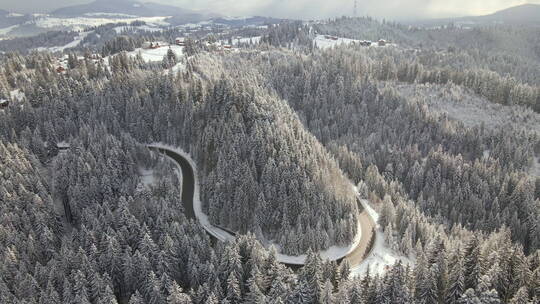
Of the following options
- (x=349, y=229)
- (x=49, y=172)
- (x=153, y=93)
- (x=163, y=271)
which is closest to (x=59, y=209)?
(x=49, y=172)

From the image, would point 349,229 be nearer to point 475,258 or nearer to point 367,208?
point 367,208

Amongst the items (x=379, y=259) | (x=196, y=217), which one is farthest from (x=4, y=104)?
(x=379, y=259)

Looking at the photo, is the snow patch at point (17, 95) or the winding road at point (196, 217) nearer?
the winding road at point (196, 217)

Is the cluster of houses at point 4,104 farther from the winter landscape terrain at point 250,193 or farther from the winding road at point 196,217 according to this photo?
the winding road at point 196,217

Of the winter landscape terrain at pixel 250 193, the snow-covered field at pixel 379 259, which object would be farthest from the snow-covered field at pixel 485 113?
the snow-covered field at pixel 379 259

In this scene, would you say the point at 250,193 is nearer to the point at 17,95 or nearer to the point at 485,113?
the point at 17,95
